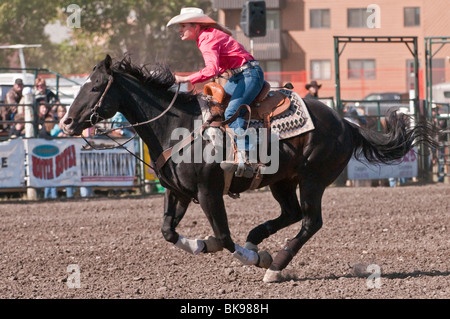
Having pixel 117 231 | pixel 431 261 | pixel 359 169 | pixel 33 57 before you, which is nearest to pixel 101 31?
pixel 33 57

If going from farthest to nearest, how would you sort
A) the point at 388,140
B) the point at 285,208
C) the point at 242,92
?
1. the point at 388,140
2. the point at 285,208
3. the point at 242,92

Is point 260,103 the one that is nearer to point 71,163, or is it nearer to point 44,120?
point 71,163

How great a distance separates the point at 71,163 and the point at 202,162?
8.58 m

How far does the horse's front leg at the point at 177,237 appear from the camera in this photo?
7215 mm

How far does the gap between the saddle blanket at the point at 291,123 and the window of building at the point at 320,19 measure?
38.3 meters

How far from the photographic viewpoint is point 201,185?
693 centimetres

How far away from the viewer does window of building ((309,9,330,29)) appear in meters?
44.8

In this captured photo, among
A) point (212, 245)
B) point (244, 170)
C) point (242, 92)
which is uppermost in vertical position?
point (242, 92)

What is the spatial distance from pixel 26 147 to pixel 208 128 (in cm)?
859

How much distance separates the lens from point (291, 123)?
7.33 meters

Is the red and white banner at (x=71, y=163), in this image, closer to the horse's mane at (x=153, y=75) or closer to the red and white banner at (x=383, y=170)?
the red and white banner at (x=383, y=170)
